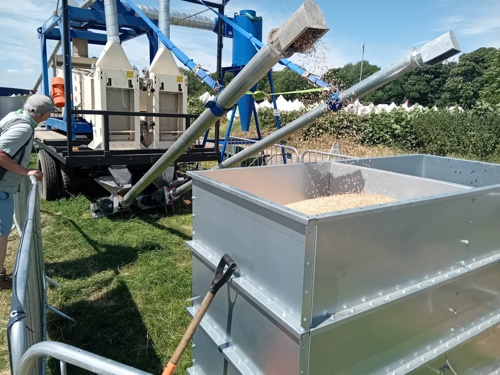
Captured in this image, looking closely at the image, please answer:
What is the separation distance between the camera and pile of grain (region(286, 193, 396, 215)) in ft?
8.61

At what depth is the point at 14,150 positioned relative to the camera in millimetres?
3814

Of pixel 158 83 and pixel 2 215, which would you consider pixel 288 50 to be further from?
pixel 158 83

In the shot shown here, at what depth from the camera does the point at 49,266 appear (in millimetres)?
4629

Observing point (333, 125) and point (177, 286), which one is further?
point (333, 125)

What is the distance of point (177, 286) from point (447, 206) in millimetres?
2962

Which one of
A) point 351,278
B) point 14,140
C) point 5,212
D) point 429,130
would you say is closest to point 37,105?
point 14,140

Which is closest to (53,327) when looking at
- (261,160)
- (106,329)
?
(106,329)

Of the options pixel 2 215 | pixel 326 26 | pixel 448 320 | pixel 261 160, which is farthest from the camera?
pixel 261 160

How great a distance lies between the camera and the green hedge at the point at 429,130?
14.6 m

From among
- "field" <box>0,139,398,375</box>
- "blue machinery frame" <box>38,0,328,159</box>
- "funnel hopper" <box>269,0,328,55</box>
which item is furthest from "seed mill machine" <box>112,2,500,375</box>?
"blue machinery frame" <box>38,0,328,159</box>

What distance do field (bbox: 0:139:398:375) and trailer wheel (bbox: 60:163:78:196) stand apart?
630 millimetres

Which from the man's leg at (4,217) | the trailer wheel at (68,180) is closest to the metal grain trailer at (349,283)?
the man's leg at (4,217)

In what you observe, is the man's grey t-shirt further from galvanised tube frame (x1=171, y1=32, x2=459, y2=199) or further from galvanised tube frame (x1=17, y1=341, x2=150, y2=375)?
galvanised tube frame (x1=17, y1=341, x2=150, y2=375)

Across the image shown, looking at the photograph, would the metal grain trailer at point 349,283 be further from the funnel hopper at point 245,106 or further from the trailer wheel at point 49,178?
the trailer wheel at point 49,178
